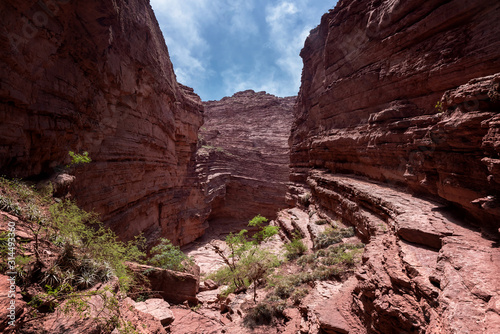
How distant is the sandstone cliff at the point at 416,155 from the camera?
3664mm

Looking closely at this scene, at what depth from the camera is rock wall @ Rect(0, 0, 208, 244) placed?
20.7 ft

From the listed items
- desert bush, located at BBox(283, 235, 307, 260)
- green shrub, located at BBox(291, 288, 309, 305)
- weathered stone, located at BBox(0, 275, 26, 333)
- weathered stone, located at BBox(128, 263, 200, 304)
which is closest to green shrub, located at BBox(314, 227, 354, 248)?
desert bush, located at BBox(283, 235, 307, 260)

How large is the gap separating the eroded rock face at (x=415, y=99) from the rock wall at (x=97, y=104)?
11.8 metres

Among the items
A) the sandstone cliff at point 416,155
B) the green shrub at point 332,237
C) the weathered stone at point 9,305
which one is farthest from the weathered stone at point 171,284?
the sandstone cliff at point 416,155

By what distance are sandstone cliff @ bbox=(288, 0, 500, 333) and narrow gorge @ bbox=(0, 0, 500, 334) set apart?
42mm

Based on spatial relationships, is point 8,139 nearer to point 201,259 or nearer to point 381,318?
point 381,318

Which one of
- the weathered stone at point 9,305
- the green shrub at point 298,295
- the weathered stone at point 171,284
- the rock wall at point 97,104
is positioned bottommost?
the weathered stone at point 171,284

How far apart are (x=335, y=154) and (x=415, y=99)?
19.3ft

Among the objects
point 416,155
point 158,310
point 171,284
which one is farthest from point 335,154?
point 158,310

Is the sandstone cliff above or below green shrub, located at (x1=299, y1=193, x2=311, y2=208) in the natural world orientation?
above

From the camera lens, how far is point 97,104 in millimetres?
10391

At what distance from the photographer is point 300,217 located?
52.2ft

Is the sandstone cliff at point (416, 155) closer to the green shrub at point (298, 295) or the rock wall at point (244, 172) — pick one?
the green shrub at point (298, 295)

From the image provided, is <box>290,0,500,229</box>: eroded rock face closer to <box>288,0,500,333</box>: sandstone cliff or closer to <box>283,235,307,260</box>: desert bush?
<box>288,0,500,333</box>: sandstone cliff
